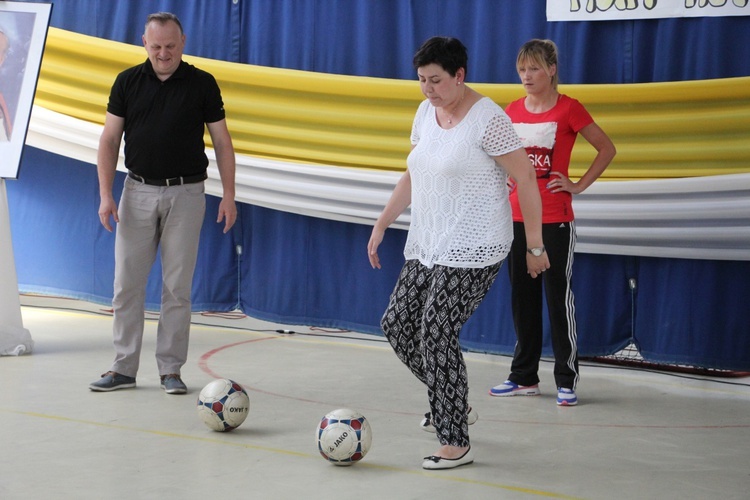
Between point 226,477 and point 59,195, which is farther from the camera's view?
point 59,195

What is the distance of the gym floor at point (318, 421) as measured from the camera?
3.25m

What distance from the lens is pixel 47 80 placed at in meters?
6.83

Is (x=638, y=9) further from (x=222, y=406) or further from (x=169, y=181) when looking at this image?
(x=222, y=406)

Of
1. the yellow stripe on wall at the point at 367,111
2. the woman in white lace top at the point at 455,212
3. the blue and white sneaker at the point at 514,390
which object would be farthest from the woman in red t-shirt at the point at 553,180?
the woman in white lace top at the point at 455,212

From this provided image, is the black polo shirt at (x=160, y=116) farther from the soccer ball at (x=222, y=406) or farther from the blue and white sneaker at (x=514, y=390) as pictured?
the blue and white sneaker at (x=514, y=390)

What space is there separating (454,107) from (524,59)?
1.14 metres

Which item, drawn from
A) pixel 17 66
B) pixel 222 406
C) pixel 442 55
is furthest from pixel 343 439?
pixel 17 66

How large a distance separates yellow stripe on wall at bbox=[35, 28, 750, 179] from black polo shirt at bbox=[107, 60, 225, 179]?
1.54 metres

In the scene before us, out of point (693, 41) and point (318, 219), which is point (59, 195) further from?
point (693, 41)

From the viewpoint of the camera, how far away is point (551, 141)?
447 centimetres

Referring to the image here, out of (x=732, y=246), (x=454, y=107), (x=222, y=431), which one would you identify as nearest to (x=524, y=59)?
(x=454, y=107)

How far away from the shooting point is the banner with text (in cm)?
499

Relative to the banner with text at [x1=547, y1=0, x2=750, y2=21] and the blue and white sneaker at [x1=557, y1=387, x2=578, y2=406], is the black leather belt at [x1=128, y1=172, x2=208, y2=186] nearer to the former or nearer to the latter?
the blue and white sneaker at [x1=557, y1=387, x2=578, y2=406]

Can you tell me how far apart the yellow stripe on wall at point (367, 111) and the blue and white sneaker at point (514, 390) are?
129 centimetres
